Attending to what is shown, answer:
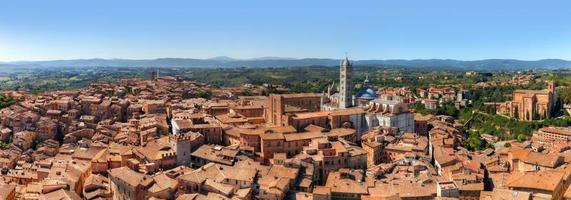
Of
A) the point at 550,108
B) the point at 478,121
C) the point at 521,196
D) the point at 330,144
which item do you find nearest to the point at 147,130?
the point at 330,144

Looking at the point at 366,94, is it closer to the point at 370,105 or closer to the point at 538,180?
the point at 370,105

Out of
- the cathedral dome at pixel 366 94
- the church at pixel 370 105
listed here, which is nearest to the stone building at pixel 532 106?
the cathedral dome at pixel 366 94

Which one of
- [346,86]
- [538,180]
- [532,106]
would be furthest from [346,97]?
[532,106]

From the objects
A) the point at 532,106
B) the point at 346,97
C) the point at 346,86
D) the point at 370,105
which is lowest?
the point at 532,106

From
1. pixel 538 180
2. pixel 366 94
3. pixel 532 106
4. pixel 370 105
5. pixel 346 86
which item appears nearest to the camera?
pixel 538 180

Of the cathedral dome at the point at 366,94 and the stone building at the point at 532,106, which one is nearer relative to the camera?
the cathedral dome at the point at 366,94

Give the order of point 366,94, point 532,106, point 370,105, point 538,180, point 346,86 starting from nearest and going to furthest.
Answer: point 538,180, point 370,105, point 346,86, point 366,94, point 532,106

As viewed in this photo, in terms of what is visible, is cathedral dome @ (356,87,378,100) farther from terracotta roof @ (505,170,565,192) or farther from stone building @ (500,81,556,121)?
terracotta roof @ (505,170,565,192)

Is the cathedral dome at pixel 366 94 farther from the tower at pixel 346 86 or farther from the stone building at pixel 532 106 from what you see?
the stone building at pixel 532 106

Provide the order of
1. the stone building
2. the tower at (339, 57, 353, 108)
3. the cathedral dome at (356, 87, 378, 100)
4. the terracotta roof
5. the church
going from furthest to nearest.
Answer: the stone building < the cathedral dome at (356, 87, 378, 100) < the tower at (339, 57, 353, 108) < the church < the terracotta roof

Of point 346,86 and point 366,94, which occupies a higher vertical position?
point 346,86

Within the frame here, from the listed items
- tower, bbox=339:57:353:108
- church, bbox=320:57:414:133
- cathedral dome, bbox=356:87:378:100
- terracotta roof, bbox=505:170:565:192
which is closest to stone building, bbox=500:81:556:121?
cathedral dome, bbox=356:87:378:100

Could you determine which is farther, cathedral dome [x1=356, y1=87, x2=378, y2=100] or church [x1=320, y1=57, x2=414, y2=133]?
cathedral dome [x1=356, y1=87, x2=378, y2=100]
